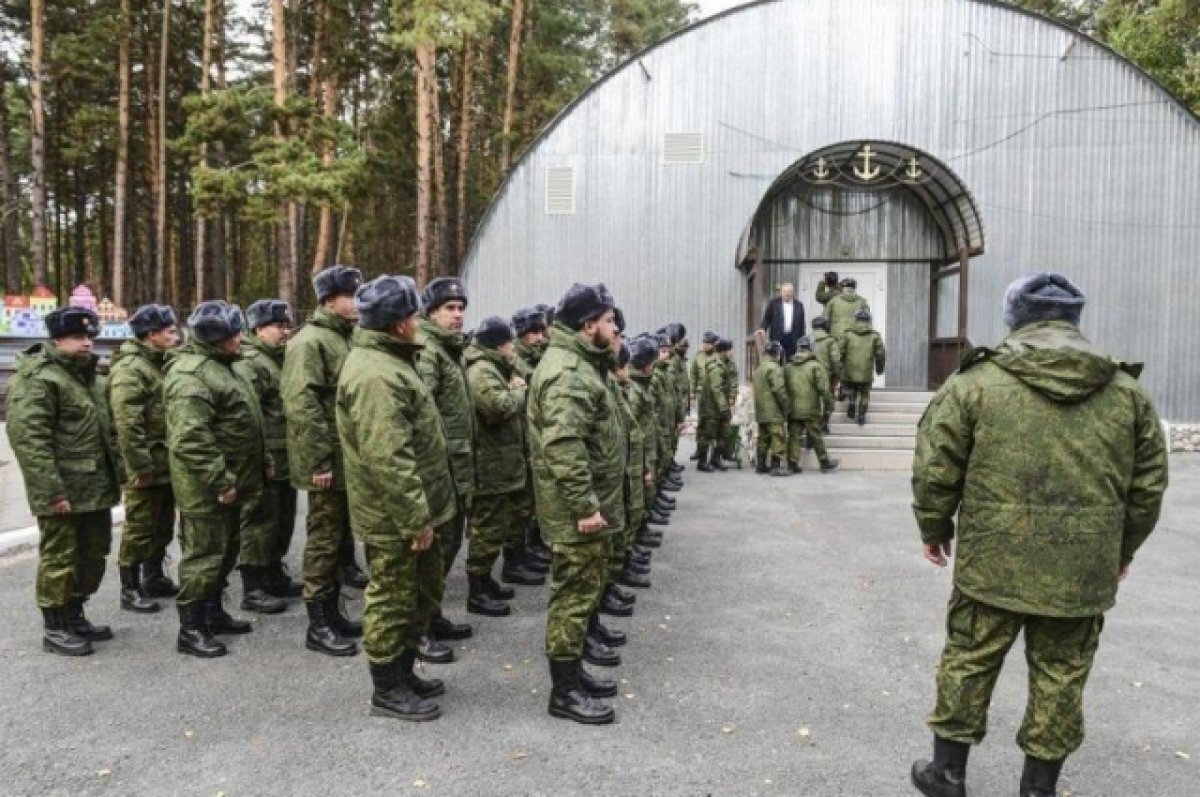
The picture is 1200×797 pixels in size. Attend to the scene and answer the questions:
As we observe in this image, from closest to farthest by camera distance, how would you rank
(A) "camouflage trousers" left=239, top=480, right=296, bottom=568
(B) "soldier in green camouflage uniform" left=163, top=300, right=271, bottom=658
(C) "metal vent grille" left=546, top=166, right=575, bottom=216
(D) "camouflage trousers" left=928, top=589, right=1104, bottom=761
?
(D) "camouflage trousers" left=928, top=589, right=1104, bottom=761
(B) "soldier in green camouflage uniform" left=163, top=300, right=271, bottom=658
(A) "camouflage trousers" left=239, top=480, right=296, bottom=568
(C) "metal vent grille" left=546, top=166, right=575, bottom=216

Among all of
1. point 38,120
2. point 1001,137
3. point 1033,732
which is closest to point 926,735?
point 1033,732

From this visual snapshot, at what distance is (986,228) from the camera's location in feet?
48.6

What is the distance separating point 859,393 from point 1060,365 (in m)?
10.6

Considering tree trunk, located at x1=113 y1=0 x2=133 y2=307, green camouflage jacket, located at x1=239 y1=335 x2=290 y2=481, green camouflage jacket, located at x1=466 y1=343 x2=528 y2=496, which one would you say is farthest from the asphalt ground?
tree trunk, located at x1=113 y1=0 x2=133 y2=307

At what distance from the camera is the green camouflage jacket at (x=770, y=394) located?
11547mm

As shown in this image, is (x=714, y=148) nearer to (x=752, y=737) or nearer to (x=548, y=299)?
(x=548, y=299)

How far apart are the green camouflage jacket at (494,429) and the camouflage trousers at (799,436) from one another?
22.0ft

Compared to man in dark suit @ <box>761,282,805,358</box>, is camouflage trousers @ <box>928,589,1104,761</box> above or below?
below

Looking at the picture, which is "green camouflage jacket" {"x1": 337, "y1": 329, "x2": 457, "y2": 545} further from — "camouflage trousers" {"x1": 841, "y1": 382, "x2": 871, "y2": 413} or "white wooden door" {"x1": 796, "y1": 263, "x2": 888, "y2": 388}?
"white wooden door" {"x1": 796, "y1": 263, "x2": 888, "y2": 388}

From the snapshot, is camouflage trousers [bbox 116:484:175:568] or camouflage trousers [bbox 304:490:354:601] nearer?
camouflage trousers [bbox 304:490:354:601]

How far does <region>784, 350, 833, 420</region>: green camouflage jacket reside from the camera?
38.0 feet

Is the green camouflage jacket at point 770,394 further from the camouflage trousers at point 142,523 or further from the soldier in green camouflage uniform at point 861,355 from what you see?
the camouflage trousers at point 142,523

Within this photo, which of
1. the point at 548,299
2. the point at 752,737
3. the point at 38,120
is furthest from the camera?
the point at 38,120

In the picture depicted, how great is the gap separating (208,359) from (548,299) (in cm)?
1091
